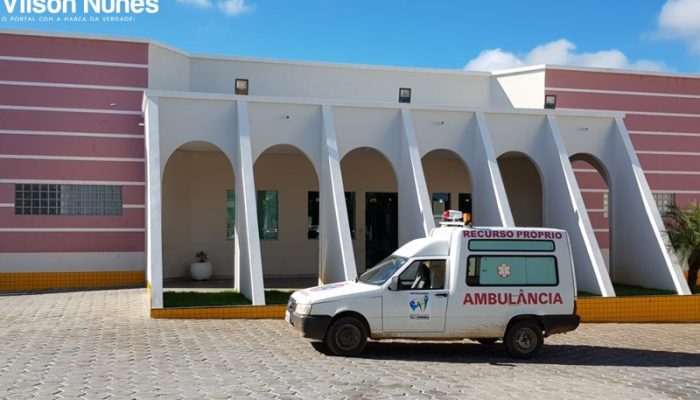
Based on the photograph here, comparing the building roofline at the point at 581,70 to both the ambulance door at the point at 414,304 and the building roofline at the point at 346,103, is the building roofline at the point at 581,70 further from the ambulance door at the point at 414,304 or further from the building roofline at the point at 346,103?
the ambulance door at the point at 414,304

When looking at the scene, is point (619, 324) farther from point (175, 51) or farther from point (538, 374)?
point (175, 51)

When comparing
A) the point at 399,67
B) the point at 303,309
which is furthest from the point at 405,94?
the point at 303,309

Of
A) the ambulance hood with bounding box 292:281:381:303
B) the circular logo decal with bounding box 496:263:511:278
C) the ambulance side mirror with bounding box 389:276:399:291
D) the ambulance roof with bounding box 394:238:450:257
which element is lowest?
the ambulance hood with bounding box 292:281:381:303

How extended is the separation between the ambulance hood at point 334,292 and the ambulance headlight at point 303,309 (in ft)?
0.23

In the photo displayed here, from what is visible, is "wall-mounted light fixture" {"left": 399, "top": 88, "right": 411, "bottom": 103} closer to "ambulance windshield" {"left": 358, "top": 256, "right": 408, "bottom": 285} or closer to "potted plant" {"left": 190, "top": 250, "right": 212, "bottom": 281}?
"potted plant" {"left": 190, "top": 250, "right": 212, "bottom": 281}

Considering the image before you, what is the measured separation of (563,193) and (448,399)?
36.1 ft

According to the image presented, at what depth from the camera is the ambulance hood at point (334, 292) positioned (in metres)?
10.5

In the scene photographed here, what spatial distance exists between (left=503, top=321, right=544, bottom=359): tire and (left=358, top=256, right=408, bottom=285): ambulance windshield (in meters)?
2.04

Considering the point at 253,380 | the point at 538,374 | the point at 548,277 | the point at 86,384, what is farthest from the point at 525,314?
the point at 86,384

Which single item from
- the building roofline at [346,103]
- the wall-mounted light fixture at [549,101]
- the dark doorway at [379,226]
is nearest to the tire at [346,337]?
the building roofline at [346,103]

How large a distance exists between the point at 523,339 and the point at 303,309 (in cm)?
355

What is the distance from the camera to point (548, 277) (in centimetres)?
1120

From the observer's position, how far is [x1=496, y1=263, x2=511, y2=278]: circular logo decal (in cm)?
1109

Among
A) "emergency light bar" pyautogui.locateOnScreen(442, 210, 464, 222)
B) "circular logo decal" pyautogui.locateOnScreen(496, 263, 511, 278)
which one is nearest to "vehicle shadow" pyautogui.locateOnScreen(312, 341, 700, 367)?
"circular logo decal" pyautogui.locateOnScreen(496, 263, 511, 278)
